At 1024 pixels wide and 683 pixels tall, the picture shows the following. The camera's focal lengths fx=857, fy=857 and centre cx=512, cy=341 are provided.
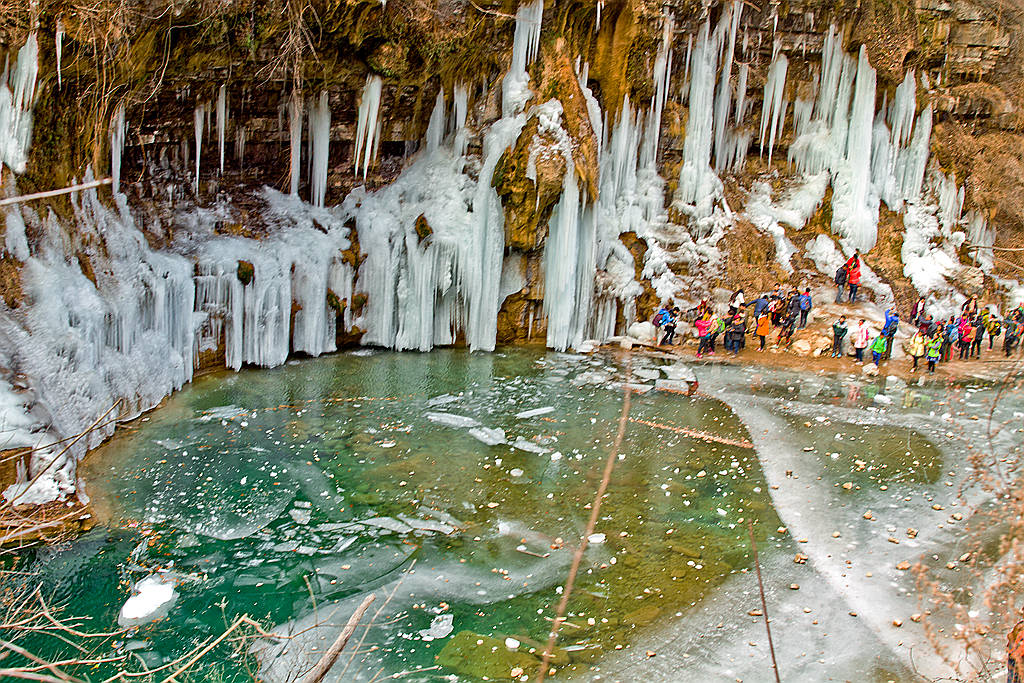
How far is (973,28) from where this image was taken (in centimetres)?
1998

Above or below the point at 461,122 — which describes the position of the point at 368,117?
below

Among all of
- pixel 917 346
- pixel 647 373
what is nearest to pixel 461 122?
pixel 647 373

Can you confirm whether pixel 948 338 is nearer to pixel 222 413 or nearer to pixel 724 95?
pixel 724 95

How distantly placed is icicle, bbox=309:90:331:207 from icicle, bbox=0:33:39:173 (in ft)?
17.6

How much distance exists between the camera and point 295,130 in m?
14.9

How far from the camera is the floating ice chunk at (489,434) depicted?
10.9 m

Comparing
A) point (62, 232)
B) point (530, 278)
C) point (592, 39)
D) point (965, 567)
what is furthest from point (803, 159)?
point (62, 232)

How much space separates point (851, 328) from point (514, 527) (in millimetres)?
10190

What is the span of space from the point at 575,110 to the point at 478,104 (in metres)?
1.79

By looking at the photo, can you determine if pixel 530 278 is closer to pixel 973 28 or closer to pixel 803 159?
pixel 803 159

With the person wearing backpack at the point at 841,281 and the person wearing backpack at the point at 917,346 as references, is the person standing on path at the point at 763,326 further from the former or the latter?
the person wearing backpack at the point at 917,346

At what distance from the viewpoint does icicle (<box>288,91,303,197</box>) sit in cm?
1466

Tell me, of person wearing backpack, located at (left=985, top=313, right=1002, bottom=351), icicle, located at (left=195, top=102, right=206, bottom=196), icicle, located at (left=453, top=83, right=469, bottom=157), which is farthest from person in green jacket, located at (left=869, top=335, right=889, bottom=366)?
icicle, located at (left=195, top=102, right=206, bottom=196)

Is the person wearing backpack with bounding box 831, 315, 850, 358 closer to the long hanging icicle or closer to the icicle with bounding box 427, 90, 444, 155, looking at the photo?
the icicle with bounding box 427, 90, 444, 155
